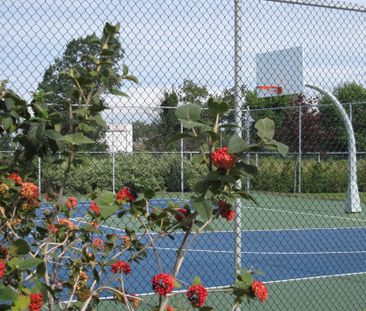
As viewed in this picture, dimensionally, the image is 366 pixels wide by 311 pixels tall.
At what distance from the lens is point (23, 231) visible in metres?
2.50

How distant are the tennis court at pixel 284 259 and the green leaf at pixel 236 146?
1.80 metres

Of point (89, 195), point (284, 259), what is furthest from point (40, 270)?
point (284, 259)

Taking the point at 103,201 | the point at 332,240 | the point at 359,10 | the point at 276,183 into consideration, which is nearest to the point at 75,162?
the point at 103,201

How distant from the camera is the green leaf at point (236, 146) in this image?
6.68 feet

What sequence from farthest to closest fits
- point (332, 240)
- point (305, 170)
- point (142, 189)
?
1. point (305, 170)
2. point (332, 240)
3. point (142, 189)

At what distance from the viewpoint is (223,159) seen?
2018 mm

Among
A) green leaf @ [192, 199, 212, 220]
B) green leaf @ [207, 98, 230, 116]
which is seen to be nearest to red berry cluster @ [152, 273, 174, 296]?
green leaf @ [192, 199, 212, 220]

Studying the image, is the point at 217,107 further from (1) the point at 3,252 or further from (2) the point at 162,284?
(1) the point at 3,252

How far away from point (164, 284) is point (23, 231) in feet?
2.32

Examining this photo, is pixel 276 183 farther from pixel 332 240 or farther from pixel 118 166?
pixel 332 240

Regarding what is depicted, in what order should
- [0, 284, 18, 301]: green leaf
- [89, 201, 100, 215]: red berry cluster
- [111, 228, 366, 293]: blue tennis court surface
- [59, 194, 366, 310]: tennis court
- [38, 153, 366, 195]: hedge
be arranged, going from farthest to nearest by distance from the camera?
[38, 153, 366, 195]: hedge, [111, 228, 366, 293]: blue tennis court surface, [59, 194, 366, 310]: tennis court, [89, 201, 100, 215]: red berry cluster, [0, 284, 18, 301]: green leaf

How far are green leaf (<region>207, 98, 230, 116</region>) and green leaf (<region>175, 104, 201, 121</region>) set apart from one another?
4 cm

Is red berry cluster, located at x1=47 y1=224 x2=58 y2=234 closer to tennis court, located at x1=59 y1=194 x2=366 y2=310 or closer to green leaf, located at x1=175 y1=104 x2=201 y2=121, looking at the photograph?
green leaf, located at x1=175 y1=104 x2=201 y2=121

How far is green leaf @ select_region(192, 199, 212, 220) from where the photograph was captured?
202cm
